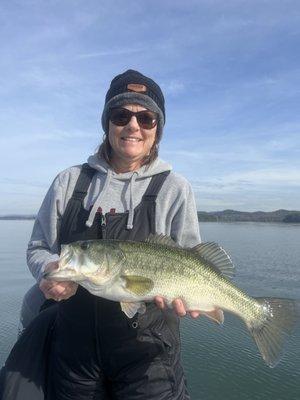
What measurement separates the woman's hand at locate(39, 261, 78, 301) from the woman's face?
4.74 feet

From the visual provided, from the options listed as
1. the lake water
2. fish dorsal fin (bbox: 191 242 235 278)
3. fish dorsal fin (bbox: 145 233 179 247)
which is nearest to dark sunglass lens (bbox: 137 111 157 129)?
fish dorsal fin (bbox: 145 233 179 247)

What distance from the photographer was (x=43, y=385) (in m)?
4.97

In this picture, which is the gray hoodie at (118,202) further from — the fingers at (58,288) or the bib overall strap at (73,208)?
the fingers at (58,288)

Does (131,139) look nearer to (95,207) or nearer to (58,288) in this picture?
(95,207)

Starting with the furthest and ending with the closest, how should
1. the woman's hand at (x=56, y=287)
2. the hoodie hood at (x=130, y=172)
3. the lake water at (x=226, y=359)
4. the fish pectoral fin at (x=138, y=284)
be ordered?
1. the lake water at (x=226, y=359)
2. the hoodie hood at (x=130, y=172)
3. the fish pectoral fin at (x=138, y=284)
4. the woman's hand at (x=56, y=287)

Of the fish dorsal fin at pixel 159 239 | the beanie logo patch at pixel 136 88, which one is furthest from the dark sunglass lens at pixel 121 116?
the fish dorsal fin at pixel 159 239

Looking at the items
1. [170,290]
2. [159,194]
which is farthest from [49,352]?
[159,194]

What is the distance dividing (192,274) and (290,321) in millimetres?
1229

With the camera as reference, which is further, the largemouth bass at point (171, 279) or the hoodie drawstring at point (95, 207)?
the hoodie drawstring at point (95, 207)

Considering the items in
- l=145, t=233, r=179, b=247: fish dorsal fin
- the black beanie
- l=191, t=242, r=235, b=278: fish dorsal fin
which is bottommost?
l=191, t=242, r=235, b=278: fish dorsal fin

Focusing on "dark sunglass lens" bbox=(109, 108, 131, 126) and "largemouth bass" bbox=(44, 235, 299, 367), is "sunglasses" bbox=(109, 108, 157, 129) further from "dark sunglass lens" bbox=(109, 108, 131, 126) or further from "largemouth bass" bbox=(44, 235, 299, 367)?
"largemouth bass" bbox=(44, 235, 299, 367)

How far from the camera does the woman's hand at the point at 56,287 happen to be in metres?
4.09

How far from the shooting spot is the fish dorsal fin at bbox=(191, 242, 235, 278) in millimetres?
4730

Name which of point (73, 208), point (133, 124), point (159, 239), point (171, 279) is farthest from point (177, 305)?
point (133, 124)
